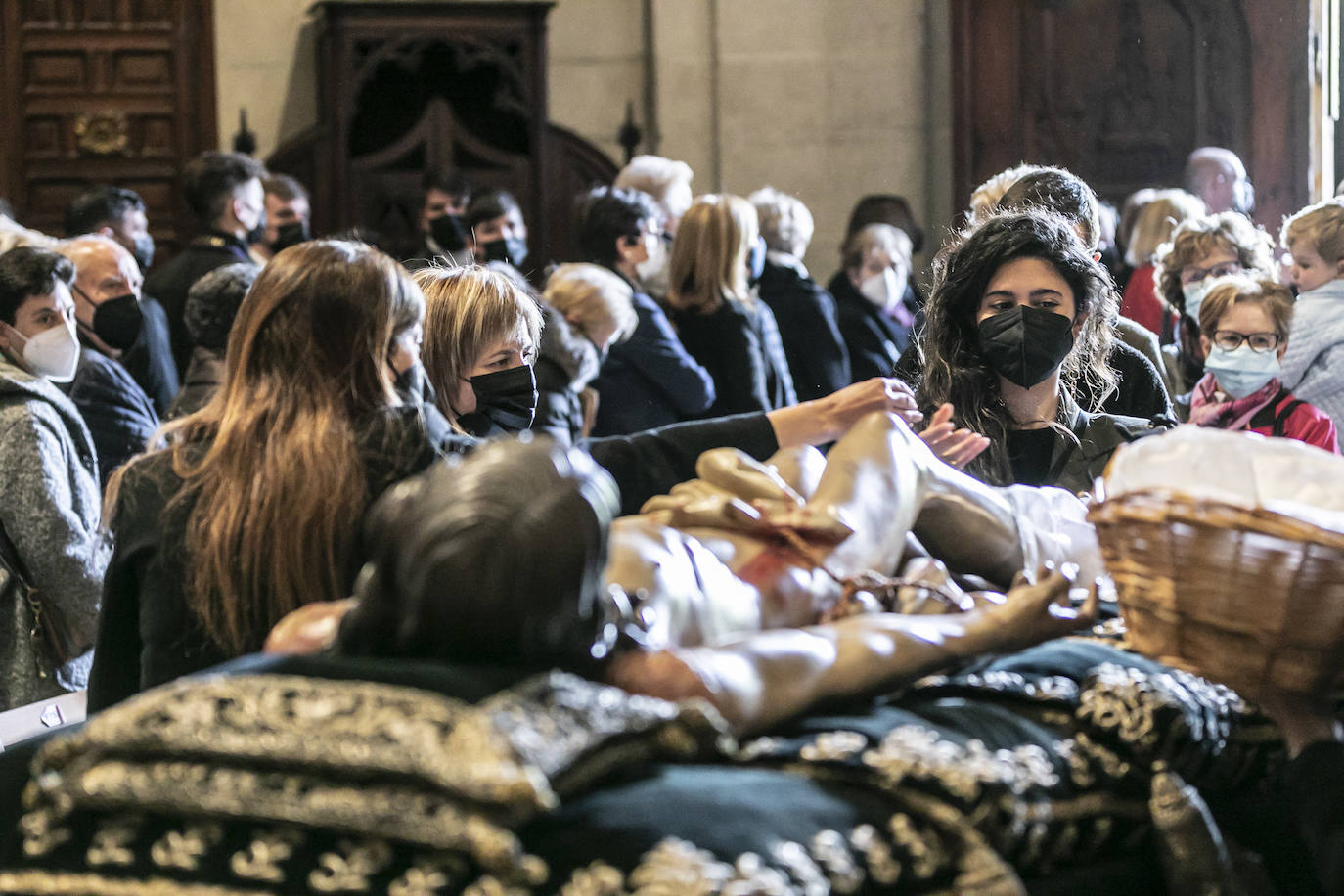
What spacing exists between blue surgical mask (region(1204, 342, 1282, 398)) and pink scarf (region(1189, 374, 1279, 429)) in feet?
0.07

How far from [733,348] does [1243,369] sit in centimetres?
204

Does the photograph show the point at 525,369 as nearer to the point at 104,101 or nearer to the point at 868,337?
the point at 868,337

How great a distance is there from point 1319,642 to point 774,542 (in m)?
0.61

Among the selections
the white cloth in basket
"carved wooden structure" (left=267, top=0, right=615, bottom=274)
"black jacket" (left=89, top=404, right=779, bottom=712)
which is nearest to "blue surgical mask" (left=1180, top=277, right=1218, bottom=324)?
the white cloth in basket

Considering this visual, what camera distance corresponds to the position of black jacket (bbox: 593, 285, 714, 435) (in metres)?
5.71

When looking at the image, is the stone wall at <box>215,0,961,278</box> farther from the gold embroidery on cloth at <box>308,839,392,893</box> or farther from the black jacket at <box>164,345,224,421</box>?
the gold embroidery on cloth at <box>308,839,392,893</box>

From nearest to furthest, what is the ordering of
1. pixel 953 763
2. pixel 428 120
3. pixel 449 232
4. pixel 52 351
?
pixel 953 763
pixel 52 351
pixel 449 232
pixel 428 120

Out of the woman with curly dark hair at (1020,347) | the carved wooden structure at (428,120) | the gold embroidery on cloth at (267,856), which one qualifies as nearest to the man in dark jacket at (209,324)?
the woman with curly dark hair at (1020,347)

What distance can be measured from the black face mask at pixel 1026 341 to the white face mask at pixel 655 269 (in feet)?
11.3

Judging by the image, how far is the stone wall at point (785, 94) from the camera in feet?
32.4

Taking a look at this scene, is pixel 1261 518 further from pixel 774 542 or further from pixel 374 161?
pixel 374 161

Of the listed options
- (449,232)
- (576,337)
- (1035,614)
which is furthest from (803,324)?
(1035,614)

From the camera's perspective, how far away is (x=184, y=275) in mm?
6355

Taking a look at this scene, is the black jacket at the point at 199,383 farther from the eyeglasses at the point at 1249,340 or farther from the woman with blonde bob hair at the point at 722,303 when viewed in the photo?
the eyeglasses at the point at 1249,340
